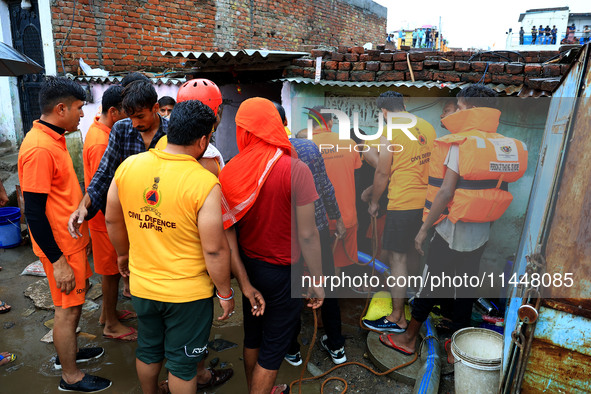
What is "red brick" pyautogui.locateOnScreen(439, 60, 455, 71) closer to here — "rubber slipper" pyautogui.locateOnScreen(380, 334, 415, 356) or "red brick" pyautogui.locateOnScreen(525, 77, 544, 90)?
"red brick" pyautogui.locateOnScreen(525, 77, 544, 90)

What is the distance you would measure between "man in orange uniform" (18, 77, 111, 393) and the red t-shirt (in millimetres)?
1250

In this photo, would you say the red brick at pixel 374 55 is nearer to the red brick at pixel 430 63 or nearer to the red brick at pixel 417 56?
the red brick at pixel 417 56

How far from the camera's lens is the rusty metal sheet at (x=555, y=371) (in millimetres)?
1768

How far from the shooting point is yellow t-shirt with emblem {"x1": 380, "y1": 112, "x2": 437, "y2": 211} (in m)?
3.47

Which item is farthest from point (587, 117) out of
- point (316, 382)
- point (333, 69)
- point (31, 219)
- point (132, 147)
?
point (333, 69)

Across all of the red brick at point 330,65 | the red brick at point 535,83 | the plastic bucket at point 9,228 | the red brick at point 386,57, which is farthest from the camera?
the plastic bucket at point 9,228

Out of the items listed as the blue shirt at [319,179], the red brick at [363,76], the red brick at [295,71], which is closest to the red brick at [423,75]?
the red brick at [363,76]

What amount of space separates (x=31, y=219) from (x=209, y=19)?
8.13m

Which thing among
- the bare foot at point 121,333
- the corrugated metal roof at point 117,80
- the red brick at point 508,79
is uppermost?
the red brick at point 508,79

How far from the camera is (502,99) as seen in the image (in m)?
3.93

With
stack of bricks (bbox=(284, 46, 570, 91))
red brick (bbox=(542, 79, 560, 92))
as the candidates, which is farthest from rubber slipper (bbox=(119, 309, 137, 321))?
red brick (bbox=(542, 79, 560, 92))

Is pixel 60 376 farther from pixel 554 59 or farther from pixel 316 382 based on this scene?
pixel 554 59

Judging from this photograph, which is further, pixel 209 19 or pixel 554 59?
pixel 209 19

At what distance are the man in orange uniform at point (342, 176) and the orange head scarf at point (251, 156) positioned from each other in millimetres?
1287
